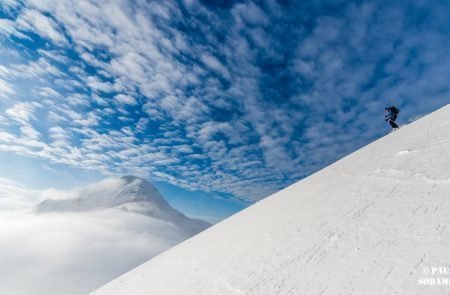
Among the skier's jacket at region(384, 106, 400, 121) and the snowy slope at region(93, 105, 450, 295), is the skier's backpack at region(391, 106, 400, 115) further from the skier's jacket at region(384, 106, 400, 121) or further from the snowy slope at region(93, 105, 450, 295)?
the snowy slope at region(93, 105, 450, 295)

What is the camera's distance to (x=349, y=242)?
2.84 m

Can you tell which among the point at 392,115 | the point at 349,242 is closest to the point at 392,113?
the point at 392,115

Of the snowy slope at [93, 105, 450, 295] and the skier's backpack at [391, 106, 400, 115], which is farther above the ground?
the skier's backpack at [391, 106, 400, 115]

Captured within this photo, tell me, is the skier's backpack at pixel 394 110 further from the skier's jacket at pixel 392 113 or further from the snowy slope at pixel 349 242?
the snowy slope at pixel 349 242

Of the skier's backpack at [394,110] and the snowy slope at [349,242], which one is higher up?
the skier's backpack at [394,110]

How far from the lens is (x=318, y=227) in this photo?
3.67 metres

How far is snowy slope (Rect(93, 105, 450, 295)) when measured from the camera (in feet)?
7.13

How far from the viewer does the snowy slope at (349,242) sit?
2.17m

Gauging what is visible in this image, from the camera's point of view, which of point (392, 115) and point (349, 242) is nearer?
point (349, 242)

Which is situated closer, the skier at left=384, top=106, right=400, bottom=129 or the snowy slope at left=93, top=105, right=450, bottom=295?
the snowy slope at left=93, top=105, right=450, bottom=295

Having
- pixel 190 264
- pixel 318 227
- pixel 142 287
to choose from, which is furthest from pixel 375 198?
pixel 142 287

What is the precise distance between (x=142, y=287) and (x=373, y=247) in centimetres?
400

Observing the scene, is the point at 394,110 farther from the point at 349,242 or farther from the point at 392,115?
the point at 349,242

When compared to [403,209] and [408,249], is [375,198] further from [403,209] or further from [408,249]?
[408,249]
